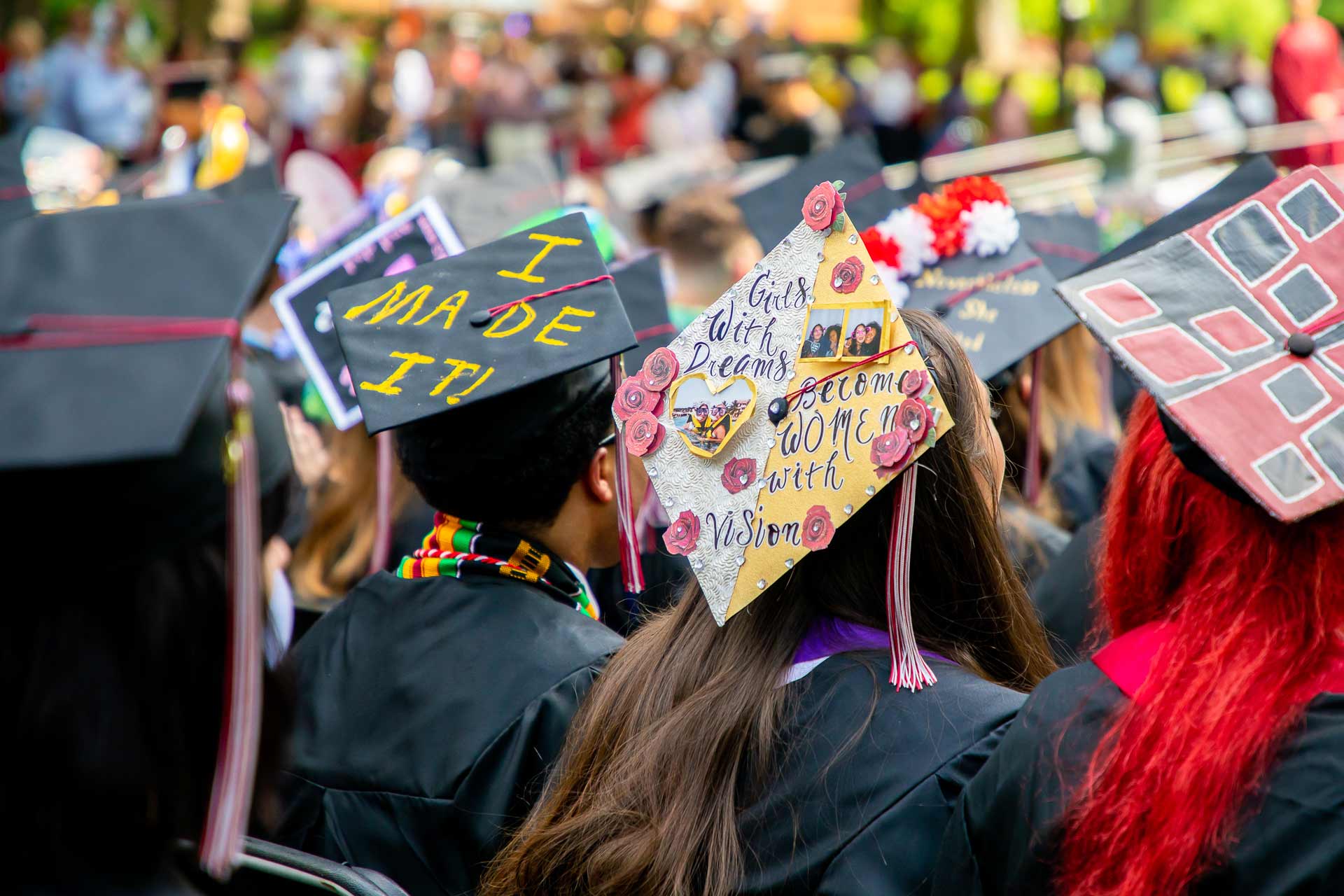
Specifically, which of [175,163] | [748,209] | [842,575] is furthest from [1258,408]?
[175,163]

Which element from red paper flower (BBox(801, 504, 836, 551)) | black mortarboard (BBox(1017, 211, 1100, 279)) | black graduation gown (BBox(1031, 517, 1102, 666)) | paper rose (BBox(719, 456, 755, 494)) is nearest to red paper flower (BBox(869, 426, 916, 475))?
red paper flower (BBox(801, 504, 836, 551))

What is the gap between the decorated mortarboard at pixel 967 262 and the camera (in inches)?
128

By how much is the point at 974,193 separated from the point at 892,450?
185 centimetres

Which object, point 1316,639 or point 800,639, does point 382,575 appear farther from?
point 1316,639

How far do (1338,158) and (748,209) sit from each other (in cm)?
717

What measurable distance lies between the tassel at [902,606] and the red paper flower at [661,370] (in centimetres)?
42

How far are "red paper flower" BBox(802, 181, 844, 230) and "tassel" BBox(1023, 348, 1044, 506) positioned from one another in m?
1.53

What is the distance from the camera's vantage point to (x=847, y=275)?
6.14 feet

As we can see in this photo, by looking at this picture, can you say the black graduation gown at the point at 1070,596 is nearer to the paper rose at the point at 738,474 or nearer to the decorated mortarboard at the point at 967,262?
the decorated mortarboard at the point at 967,262

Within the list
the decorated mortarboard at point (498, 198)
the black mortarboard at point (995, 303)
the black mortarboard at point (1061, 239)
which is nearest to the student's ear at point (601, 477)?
the black mortarboard at point (995, 303)

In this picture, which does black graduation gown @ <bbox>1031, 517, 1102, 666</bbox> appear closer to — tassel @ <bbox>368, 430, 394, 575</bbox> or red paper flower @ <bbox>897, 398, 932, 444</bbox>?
red paper flower @ <bbox>897, 398, 932, 444</bbox>

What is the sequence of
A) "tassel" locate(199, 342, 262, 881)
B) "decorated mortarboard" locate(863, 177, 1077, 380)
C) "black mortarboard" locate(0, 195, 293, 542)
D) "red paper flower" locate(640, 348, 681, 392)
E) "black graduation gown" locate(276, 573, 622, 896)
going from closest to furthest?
"black mortarboard" locate(0, 195, 293, 542) → "tassel" locate(199, 342, 262, 881) → "red paper flower" locate(640, 348, 681, 392) → "black graduation gown" locate(276, 573, 622, 896) → "decorated mortarboard" locate(863, 177, 1077, 380)

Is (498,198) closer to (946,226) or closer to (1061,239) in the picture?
(1061,239)

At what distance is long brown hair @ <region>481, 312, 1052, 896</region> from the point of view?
185 centimetres
